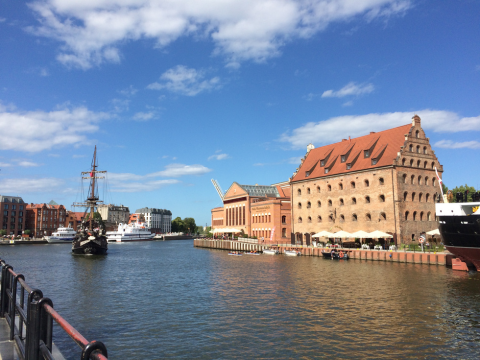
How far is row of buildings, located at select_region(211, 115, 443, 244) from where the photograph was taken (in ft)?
211

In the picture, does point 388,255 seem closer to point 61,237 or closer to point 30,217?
point 61,237

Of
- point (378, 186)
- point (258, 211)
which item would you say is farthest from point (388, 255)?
point (258, 211)

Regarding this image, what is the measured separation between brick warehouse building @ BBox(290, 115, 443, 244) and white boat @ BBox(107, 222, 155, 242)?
97967 mm

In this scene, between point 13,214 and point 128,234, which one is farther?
point 128,234

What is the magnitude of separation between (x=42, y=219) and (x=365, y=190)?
13928cm

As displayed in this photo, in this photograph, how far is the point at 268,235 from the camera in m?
93.8

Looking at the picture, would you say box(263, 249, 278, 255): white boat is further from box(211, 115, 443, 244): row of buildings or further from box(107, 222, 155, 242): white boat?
box(107, 222, 155, 242): white boat

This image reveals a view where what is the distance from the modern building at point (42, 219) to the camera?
158 meters

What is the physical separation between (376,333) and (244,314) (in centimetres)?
745

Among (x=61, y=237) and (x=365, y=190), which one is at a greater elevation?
(x=365, y=190)

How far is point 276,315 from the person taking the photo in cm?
2175

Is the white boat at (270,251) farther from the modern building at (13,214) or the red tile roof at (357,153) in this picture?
the modern building at (13,214)

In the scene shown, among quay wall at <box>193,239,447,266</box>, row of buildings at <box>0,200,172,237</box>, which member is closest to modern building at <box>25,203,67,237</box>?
row of buildings at <box>0,200,172,237</box>

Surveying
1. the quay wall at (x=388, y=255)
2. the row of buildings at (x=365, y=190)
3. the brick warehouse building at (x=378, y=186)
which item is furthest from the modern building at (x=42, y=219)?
the brick warehouse building at (x=378, y=186)
